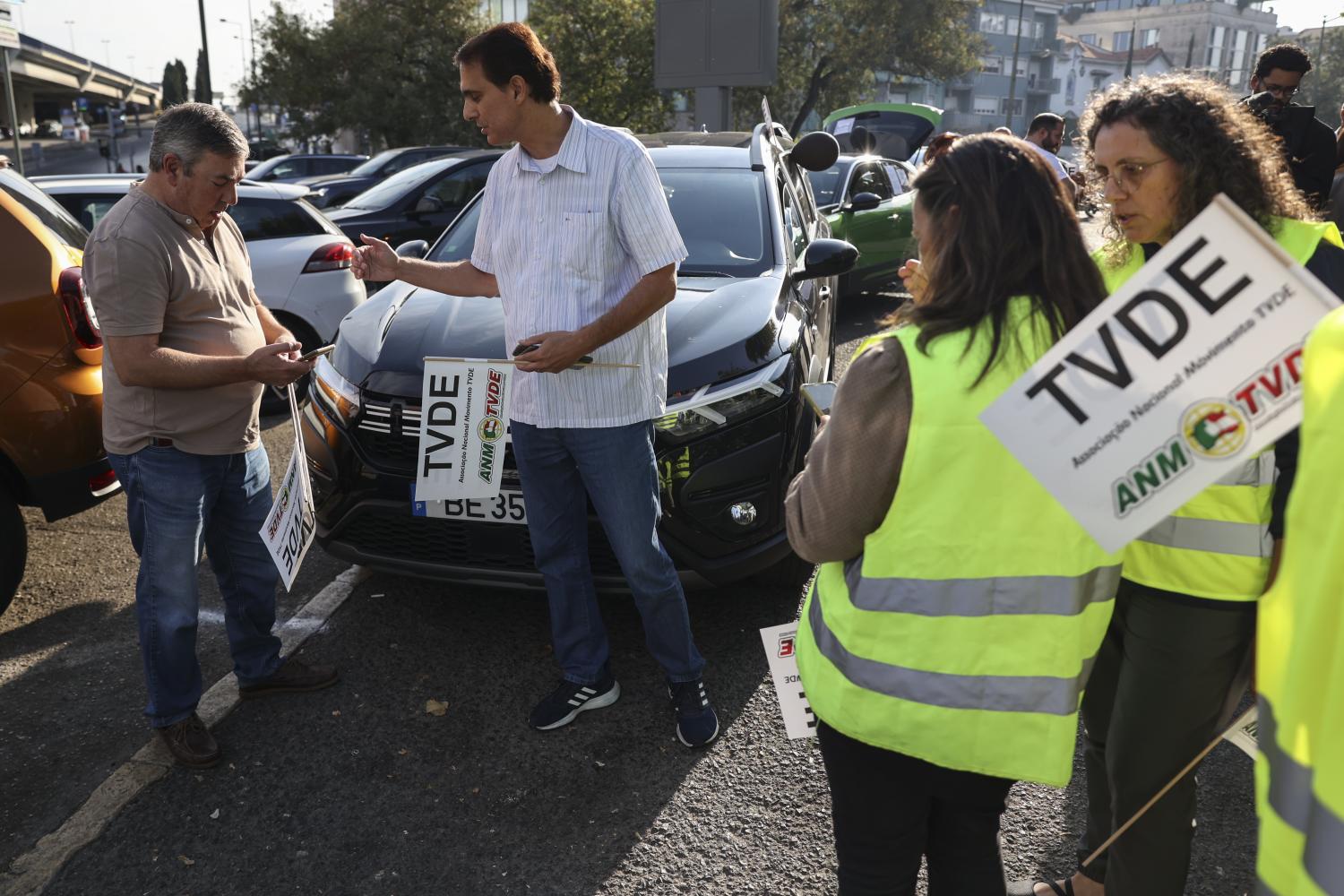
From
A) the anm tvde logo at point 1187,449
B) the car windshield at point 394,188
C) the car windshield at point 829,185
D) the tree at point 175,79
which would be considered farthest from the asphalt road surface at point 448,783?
the tree at point 175,79

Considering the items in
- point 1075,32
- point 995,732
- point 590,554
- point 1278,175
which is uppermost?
point 1075,32

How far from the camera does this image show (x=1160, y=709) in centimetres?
193

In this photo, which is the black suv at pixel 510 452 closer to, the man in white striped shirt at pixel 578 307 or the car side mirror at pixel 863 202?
the man in white striped shirt at pixel 578 307

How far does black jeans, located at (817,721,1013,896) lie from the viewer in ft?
5.55

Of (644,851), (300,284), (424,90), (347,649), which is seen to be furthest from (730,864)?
(424,90)

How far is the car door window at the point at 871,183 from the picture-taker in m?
9.89

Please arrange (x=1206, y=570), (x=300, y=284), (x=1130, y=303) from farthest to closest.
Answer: (x=300, y=284), (x=1206, y=570), (x=1130, y=303)

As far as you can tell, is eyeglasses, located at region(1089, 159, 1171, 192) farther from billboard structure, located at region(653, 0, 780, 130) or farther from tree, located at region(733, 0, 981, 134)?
tree, located at region(733, 0, 981, 134)

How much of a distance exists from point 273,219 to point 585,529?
4.76m

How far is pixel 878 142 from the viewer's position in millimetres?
17797

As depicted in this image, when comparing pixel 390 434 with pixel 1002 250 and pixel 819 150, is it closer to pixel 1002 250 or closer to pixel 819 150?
pixel 1002 250

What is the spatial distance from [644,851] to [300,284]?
5.16 m

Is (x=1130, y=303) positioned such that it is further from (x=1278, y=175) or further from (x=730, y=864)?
(x=730, y=864)

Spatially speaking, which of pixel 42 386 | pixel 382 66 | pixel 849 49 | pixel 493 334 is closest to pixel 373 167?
pixel 42 386
